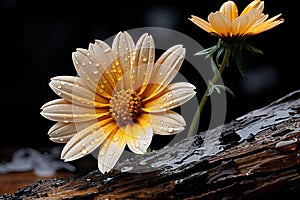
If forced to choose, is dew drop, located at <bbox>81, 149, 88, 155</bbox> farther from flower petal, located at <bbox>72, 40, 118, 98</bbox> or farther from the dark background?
the dark background

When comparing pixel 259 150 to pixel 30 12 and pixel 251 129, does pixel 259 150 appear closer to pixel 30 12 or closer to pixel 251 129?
pixel 251 129

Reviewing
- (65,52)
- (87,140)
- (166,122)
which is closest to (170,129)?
(166,122)

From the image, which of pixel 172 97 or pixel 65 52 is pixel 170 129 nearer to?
pixel 172 97

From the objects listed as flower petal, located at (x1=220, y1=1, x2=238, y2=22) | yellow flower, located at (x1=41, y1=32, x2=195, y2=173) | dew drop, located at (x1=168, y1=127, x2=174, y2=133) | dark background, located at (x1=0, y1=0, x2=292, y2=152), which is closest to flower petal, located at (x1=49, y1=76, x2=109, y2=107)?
yellow flower, located at (x1=41, y1=32, x2=195, y2=173)

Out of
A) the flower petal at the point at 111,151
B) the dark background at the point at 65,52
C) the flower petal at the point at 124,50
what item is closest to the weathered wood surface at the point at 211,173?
the flower petal at the point at 111,151

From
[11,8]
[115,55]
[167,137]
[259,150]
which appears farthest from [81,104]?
[11,8]

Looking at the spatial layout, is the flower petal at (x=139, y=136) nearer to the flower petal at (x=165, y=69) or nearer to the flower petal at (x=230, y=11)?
the flower petal at (x=165, y=69)
